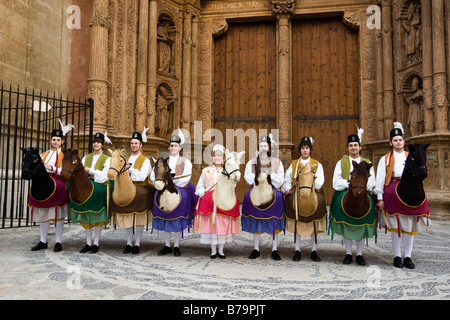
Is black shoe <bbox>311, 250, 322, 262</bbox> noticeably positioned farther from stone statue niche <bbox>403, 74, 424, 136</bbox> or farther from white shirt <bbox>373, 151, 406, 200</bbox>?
stone statue niche <bbox>403, 74, 424, 136</bbox>

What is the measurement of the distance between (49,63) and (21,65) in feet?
2.71

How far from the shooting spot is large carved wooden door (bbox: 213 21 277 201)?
11969 millimetres

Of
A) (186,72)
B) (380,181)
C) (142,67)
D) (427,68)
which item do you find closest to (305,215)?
(380,181)

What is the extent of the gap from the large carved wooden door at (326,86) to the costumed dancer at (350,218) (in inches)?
258

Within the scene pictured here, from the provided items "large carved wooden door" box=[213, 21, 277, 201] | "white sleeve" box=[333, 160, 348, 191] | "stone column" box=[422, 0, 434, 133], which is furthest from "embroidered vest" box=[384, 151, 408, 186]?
"large carved wooden door" box=[213, 21, 277, 201]

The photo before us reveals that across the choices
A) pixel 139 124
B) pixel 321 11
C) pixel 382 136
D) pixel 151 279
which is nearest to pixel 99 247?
pixel 151 279

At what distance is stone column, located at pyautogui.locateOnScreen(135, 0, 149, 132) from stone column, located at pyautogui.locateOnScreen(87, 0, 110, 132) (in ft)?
3.10

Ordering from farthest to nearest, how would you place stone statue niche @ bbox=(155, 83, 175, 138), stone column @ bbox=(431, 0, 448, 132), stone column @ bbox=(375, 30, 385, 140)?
stone statue niche @ bbox=(155, 83, 175, 138) < stone column @ bbox=(375, 30, 385, 140) < stone column @ bbox=(431, 0, 448, 132)

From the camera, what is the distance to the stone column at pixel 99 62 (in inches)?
368

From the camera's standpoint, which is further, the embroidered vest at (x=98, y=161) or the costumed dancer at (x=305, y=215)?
the embroidered vest at (x=98, y=161)

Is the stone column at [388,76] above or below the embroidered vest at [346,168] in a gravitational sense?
above

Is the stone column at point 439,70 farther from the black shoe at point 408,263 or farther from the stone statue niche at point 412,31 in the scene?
the black shoe at point 408,263

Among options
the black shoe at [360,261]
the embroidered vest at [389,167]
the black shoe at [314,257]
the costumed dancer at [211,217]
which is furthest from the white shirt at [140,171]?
the embroidered vest at [389,167]

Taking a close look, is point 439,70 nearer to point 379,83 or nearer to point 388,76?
point 388,76
